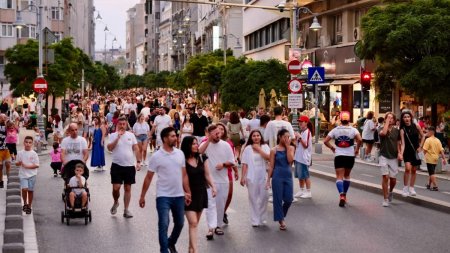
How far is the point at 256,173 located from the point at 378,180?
333 inches

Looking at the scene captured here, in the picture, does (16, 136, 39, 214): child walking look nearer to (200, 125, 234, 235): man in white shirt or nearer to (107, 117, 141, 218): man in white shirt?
(107, 117, 141, 218): man in white shirt

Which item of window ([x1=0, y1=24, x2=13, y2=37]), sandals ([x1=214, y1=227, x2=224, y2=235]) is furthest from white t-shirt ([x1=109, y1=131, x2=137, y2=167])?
window ([x1=0, y1=24, x2=13, y2=37])

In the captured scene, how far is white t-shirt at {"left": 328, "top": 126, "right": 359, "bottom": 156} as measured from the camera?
54.5ft

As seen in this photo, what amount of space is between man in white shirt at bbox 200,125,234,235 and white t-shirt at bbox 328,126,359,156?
12.4ft

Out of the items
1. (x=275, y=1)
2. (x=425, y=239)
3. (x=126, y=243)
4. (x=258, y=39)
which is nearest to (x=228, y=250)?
(x=126, y=243)

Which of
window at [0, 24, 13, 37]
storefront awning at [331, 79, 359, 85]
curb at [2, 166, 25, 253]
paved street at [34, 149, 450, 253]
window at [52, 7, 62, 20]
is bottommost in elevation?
paved street at [34, 149, 450, 253]

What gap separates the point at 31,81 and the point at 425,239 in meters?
35.8

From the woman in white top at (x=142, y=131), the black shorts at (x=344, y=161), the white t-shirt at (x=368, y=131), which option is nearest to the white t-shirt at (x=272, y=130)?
the black shorts at (x=344, y=161)

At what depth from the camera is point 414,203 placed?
1753 cm

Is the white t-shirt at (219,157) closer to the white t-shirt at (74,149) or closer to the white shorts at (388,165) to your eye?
the white t-shirt at (74,149)

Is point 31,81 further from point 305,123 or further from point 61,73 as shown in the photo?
point 305,123

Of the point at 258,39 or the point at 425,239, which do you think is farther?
the point at 258,39

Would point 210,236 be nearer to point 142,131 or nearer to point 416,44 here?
point 142,131

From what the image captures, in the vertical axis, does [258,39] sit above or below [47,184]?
above
